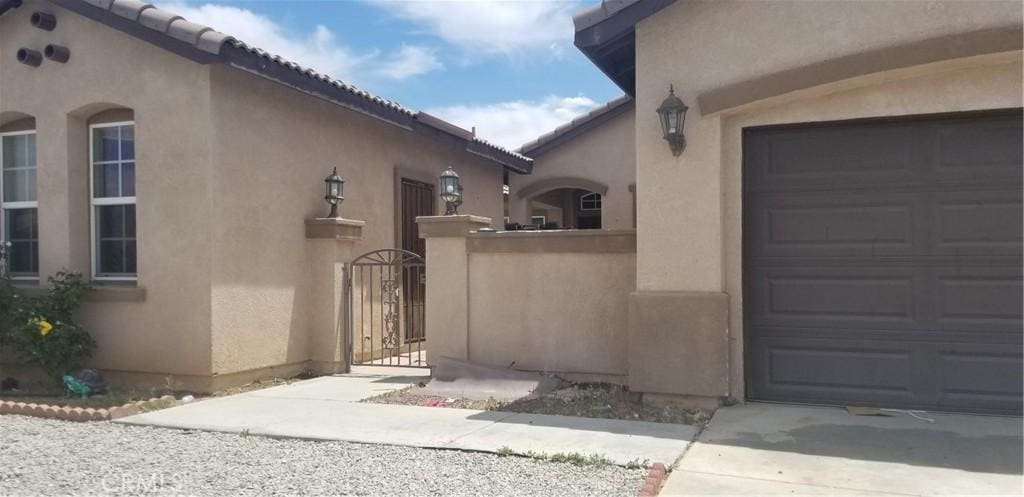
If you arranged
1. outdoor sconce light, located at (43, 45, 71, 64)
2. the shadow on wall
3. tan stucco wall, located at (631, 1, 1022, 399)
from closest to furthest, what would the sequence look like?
the shadow on wall
tan stucco wall, located at (631, 1, 1022, 399)
outdoor sconce light, located at (43, 45, 71, 64)

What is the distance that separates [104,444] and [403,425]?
2.46 m

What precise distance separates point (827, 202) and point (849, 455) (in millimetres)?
2380

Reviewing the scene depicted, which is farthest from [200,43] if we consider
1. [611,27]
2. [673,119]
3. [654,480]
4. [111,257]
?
[654,480]

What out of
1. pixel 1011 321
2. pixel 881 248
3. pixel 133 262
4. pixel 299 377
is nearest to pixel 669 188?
pixel 881 248

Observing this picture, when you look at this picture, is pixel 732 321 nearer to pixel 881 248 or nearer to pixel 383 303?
pixel 881 248

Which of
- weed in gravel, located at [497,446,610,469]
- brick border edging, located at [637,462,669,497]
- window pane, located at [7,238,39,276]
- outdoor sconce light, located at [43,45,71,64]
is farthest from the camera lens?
window pane, located at [7,238,39,276]

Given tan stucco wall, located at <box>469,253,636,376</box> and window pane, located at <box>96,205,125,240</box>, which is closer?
tan stucco wall, located at <box>469,253,636,376</box>

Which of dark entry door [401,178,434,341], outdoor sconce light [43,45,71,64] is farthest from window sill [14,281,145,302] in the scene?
dark entry door [401,178,434,341]

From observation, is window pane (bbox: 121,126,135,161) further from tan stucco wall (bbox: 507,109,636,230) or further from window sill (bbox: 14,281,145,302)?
tan stucco wall (bbox: 507,109,636,230)

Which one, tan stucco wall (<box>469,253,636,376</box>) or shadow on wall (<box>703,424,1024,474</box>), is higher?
tan stucco wall (<box>469,253,636,376</box>)

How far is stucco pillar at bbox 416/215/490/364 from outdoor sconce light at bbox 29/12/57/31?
4.95 metres

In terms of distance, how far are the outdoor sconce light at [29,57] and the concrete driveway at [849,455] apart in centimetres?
866

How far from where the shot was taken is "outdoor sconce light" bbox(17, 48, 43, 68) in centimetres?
872

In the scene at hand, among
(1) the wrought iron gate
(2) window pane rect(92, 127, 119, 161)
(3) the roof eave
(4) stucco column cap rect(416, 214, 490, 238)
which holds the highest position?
(3) the roof eave
